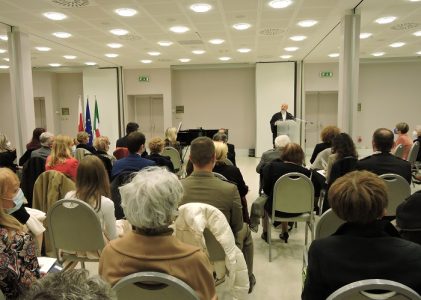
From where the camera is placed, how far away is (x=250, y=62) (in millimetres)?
12555

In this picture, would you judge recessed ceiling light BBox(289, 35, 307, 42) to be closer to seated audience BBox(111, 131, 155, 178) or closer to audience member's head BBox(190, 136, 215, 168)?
seated audience BBox(111, 131, 155, 178)

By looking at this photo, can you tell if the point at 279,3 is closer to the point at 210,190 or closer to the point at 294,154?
the point at 294,154

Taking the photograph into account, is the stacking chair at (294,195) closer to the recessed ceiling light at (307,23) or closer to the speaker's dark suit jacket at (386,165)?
the speaker's dark suit jacket at (386,165)

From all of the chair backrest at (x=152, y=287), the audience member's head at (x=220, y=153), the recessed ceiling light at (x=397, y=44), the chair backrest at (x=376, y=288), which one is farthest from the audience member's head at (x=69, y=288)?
the recessed ceiling light at (x=397, y=44)

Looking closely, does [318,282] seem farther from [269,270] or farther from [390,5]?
[390,5]

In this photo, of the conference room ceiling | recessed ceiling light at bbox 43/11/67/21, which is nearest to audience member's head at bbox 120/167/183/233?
the conference room ceiling

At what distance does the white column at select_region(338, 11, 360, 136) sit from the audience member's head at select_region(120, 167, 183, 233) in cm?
559

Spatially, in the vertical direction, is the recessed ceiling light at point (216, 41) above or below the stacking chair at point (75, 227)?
above

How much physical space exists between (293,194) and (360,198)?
212 cm

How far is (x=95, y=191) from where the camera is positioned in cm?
285

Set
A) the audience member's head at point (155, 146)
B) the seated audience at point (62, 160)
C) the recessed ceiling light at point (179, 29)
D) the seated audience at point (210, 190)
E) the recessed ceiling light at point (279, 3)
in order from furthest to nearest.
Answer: the recessed ceiling light at point (179, 29) < the recessed ceiling light at point (279, 3) < the audience member's head at point (155, 146) < the seated audience at point (62, 160) < the seated audience at point (210, 190)

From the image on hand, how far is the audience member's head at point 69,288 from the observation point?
0.72 meters

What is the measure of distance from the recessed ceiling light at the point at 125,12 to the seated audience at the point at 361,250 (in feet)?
17.8

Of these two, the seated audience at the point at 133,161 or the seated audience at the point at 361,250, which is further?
the seated audience at the point at 133,161
